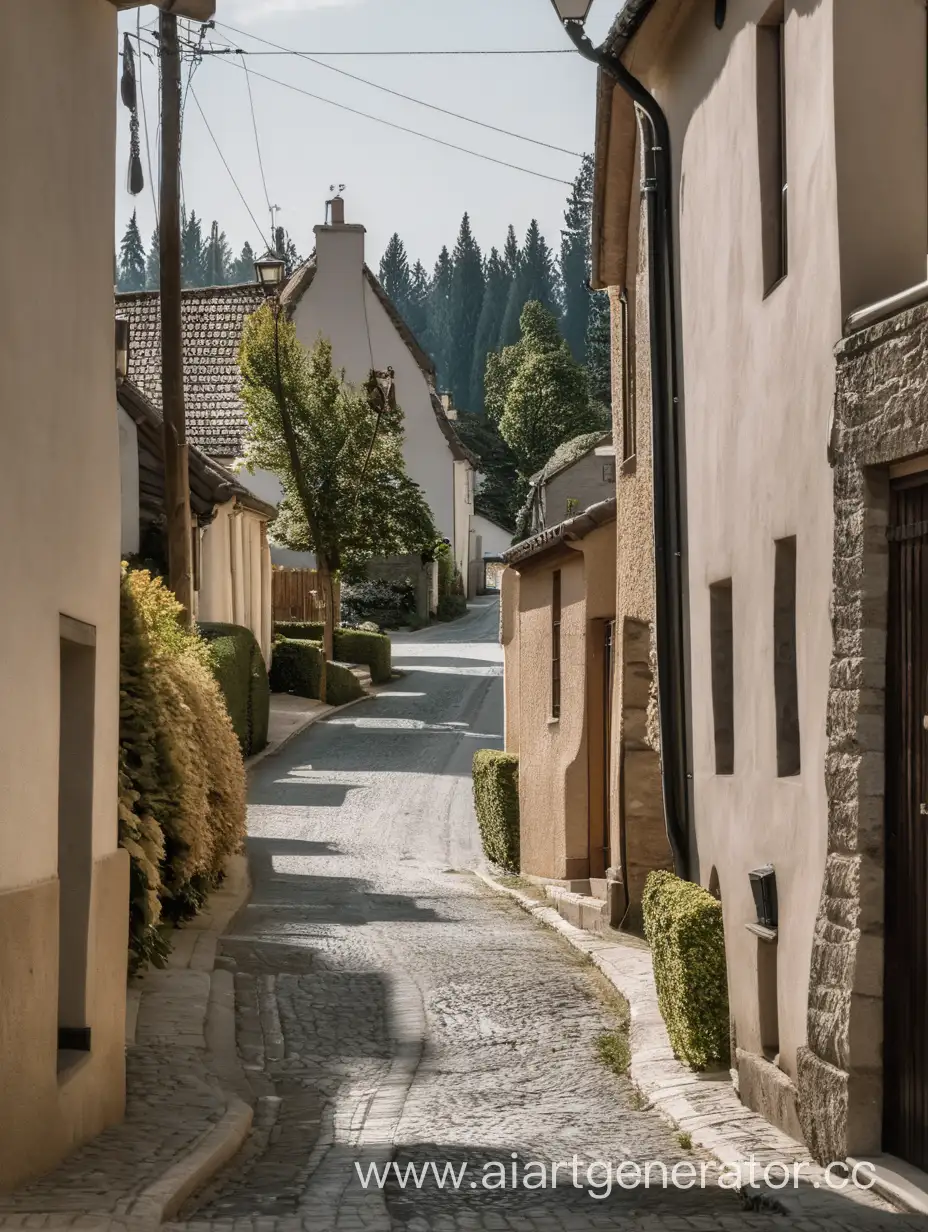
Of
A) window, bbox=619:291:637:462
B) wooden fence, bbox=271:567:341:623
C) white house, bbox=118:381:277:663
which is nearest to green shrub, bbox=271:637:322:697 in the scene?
white house, bbox=118:381:277:663

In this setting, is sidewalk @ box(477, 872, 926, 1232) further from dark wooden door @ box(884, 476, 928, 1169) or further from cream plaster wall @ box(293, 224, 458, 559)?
cream plaster wall @ box(293, 224, 458, 559)

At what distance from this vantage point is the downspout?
11164 mm

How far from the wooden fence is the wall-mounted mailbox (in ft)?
121

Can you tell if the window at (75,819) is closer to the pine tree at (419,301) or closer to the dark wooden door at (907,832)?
the dark wooden door at (907,832)

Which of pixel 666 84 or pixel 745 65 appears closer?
pixel 745 65

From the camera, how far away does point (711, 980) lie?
30.7 ft

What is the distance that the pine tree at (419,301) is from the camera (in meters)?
172

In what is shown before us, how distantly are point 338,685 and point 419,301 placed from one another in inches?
5673

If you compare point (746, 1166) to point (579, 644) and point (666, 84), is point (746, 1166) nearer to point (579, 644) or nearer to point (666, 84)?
point (666, 84)

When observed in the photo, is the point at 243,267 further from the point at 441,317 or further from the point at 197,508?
the point at 197,508

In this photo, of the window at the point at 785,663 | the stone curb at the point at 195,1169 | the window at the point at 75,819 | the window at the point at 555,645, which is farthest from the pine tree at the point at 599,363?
the stone curb at the point at 195,1169

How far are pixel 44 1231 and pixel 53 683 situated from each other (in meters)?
2.33

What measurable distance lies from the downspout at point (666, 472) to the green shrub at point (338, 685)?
24.6 metres

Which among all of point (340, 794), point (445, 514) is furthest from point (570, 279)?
point (340, 794)
